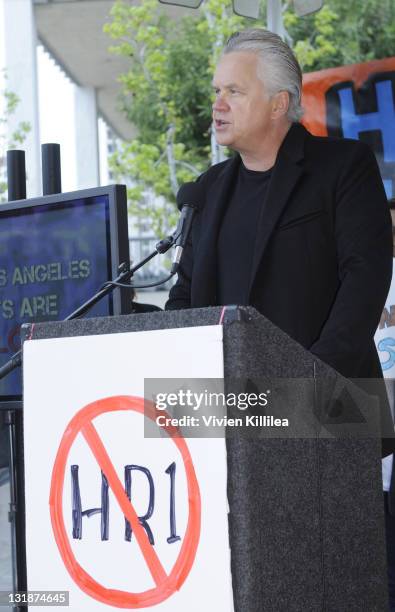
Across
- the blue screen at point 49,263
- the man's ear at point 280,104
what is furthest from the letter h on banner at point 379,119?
the blue screen at point 49,263

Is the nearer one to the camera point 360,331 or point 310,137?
point 360,331

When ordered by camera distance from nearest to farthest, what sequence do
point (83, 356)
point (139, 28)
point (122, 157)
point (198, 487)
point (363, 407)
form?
point (198, 487) → point (83, 356) → point (363, 407) → point (139, 28) → point (122, 157)

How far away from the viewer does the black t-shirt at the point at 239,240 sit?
2250mm

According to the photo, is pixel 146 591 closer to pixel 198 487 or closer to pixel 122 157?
pixel 198 487

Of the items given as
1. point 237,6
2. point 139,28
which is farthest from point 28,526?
point 139,28

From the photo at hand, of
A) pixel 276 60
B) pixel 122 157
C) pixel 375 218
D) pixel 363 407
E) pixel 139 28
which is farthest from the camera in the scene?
pixel 122 157

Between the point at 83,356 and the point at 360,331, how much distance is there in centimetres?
60

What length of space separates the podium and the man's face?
2.40ft

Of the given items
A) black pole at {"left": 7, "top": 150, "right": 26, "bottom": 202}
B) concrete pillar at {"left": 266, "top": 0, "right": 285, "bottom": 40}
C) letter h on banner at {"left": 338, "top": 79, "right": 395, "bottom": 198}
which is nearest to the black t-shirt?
black pole at {"left": 7, "top": 150, "right": 26, "bottom": 202}

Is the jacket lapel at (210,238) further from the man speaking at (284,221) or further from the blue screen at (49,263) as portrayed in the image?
the blue screen at (49,263)

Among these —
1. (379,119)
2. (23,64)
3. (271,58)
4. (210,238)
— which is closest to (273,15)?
(379,119)

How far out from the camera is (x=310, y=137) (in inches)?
94.3

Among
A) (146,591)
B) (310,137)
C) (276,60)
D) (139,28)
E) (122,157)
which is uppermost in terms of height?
(139,28)

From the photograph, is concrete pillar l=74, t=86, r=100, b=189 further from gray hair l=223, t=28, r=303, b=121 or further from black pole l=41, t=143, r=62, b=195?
gray hair l=223, t=28, r=303, b=121
